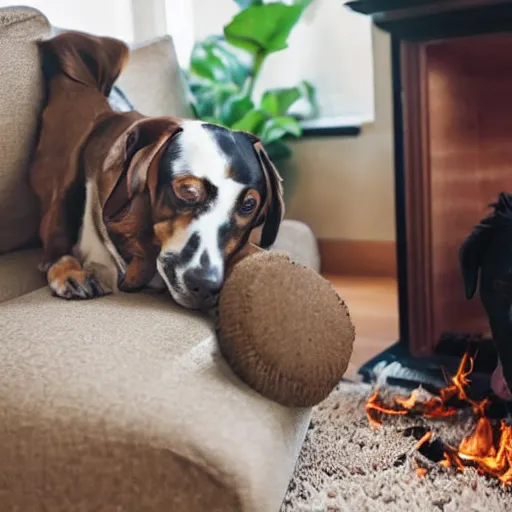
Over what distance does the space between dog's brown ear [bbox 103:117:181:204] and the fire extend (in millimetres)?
582

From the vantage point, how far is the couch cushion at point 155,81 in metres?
1.25

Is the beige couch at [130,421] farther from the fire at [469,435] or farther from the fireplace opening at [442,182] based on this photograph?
the fireplace opening at [442,182]

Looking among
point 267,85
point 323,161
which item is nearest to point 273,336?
point 323,161

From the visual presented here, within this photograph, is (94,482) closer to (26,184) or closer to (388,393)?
(26,184)

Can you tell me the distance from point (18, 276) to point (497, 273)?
2.48ft

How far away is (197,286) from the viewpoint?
0.83 meters

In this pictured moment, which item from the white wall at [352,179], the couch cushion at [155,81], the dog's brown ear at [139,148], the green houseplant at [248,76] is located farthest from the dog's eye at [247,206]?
the white wall at [352,179]

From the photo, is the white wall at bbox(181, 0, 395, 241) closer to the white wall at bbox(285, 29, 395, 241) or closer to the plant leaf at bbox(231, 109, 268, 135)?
the white wall at bbox(285, 29, 395, 241)

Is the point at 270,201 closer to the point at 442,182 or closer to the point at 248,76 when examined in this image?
the point at 442,182

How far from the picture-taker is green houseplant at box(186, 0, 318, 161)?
6.91 ft

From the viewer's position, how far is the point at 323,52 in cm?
241

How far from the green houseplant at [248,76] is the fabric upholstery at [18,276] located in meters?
1.04

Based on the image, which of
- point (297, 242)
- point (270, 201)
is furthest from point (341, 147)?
point (270, 201)

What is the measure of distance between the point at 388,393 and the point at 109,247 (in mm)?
662
